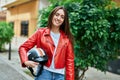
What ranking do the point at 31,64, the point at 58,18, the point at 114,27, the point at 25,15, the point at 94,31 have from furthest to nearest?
1. the point at 25,15
2. the point at 114,27
3. the point at 94,31
4. the point at 58,18
5. the point at 31,64

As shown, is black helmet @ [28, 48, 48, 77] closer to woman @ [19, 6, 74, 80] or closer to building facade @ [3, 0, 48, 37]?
woman @ [19, 6, 74, 80]

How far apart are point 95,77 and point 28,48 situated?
273 inches

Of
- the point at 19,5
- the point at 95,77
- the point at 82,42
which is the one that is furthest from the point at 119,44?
the point at 19,5

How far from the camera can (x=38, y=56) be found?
124 inches

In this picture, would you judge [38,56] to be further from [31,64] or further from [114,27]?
[114,27]

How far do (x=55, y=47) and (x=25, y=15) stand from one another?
2047cm

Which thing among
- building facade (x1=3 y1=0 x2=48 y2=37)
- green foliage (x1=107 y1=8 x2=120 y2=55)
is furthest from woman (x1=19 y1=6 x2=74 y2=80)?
building facade (x1=3 y1=0 x2=48 y2=37)

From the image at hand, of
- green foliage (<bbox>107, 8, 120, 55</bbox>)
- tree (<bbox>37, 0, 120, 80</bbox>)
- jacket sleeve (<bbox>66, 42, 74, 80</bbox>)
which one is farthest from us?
green foliage (<bbox>107, 8, 120, 55</bbox>)

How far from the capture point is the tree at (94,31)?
6684 mm

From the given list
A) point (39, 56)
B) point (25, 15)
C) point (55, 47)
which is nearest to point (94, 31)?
point (55, 47)

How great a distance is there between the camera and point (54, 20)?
3348 millimetres

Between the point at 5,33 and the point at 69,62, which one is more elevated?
the point at 69,62

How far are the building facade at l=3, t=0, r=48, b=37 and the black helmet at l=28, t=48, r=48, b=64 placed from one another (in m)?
16.0

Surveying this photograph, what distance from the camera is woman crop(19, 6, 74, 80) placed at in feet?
10.6
